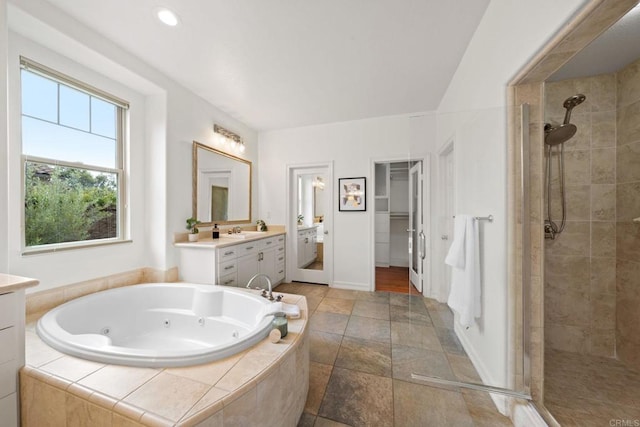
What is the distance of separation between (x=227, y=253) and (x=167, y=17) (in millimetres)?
2071

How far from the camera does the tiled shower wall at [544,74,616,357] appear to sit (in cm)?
172

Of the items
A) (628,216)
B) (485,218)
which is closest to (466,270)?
(485,218)

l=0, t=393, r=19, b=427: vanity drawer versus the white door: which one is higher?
the white door

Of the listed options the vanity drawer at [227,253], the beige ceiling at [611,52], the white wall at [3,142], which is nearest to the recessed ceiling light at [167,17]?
the white wall at [3,142]

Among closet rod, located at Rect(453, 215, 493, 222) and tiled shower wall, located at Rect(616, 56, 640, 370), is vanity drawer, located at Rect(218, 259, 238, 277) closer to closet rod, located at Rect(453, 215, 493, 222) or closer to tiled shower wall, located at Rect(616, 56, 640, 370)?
closet rod, located at Rect(453, 215, 493, 222)

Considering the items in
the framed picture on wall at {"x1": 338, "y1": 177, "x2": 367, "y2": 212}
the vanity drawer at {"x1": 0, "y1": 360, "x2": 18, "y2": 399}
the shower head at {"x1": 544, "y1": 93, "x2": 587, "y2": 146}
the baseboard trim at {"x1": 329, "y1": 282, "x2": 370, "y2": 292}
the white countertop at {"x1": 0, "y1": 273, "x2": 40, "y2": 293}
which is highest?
the shower head at {"x1": 544, "y1": 93, "x2": 587, "y2": 146}

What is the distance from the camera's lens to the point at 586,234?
1.77m

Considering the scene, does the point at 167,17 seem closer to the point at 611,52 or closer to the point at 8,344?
the point at 8,344

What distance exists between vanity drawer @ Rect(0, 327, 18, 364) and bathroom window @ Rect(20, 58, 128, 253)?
89 centimetres

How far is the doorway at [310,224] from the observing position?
12.1ft

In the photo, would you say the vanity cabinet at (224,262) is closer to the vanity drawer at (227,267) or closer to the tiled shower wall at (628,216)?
the vanity drawer at (227,267)

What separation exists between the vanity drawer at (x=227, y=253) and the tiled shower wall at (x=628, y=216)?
11.1ft

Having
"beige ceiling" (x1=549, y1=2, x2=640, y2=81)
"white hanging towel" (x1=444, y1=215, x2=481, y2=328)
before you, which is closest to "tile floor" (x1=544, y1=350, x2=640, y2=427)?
"white hanging towel" (x1=444, y1=215, x2=481, y2=328)

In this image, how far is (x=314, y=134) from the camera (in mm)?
3689
